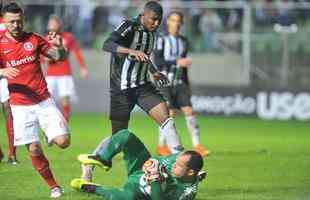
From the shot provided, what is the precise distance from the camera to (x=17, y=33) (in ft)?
37.8

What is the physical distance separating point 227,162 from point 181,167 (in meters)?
5.49

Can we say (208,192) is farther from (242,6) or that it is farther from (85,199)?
(242,6)

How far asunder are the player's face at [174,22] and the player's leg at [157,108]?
4.15 metres

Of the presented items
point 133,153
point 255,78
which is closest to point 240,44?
point 255,78

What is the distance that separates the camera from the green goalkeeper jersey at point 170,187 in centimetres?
1011

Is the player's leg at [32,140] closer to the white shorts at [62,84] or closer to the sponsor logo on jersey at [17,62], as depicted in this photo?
the sponsor logo on jersey at [17,62]

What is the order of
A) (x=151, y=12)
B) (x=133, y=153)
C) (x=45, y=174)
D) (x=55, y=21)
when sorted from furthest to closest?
(x=55, y=21) < (x=151, y=12) < (x=45, y=174) < (x=133, y=153)

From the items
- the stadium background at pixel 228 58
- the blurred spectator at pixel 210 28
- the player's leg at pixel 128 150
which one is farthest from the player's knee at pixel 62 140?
the blurred spectator at pixel 210 28

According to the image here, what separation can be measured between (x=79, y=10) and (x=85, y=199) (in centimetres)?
1668

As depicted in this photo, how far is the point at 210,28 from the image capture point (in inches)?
1062

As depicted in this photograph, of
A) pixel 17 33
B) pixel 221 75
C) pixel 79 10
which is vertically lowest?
pixel 221 75

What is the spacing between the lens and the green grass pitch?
1209 centimetres

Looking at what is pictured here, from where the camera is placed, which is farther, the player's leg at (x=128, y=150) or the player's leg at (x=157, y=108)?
the player's leg at (x=157, y=108)

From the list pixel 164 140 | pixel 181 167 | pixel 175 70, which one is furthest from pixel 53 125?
pixel 175 70
